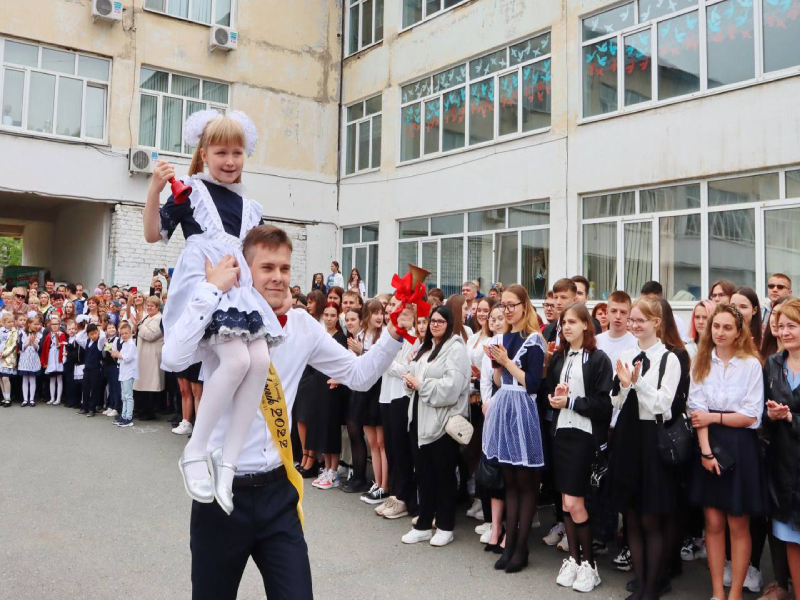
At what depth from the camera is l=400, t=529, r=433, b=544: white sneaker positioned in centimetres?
592

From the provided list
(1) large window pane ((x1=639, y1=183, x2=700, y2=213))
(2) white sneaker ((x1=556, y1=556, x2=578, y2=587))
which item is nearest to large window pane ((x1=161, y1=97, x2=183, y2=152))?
(1) large window pane ((x1=639, y1=183, x2=700, y2=213))

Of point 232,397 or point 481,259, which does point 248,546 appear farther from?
point 481,259

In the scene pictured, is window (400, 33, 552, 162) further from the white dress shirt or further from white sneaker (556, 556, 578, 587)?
the white dress shirt

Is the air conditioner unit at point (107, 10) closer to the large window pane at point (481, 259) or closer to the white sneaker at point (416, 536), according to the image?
the large window pane at point (481, 259)

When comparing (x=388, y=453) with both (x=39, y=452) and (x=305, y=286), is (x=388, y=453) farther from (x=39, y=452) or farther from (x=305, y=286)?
(x=305, y=286)

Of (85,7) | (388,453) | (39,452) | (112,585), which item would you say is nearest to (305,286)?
(85,7)

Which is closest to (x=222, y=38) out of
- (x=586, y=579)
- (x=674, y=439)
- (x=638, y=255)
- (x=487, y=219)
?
(x=487, y=219)

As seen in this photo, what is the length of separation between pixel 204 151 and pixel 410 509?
4.83 metres

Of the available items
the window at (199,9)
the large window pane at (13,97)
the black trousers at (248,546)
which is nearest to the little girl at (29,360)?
the large window pane at (13,97)

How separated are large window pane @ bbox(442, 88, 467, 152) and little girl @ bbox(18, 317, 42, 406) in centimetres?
1049

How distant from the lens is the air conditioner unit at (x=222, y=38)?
1870 cm

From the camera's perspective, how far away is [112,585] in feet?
15.8

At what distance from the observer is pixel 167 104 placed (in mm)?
18672

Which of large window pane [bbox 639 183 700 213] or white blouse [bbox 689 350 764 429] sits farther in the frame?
large window pane [bbox 639 183 700 213]
